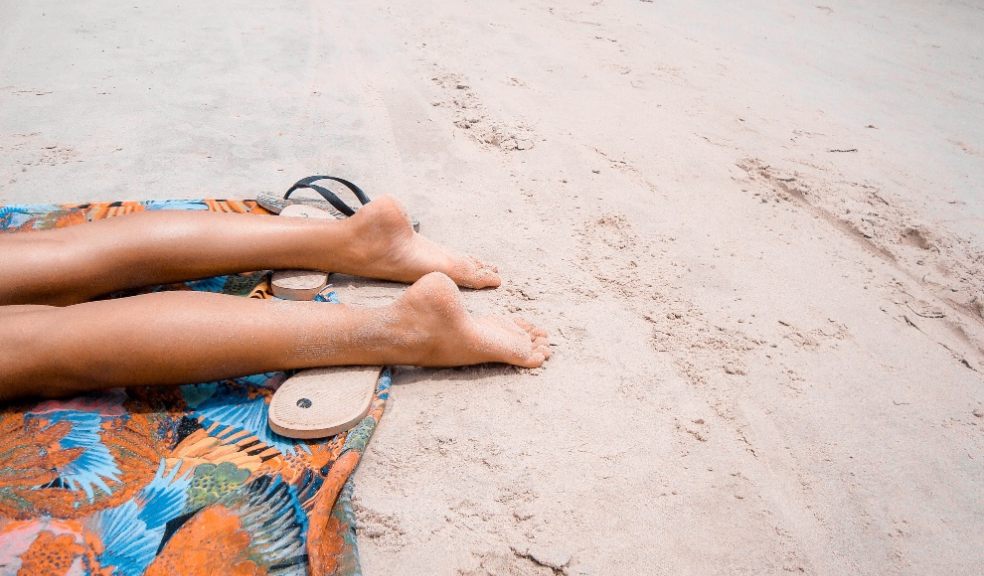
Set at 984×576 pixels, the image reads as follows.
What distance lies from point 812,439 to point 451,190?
5.71 feet

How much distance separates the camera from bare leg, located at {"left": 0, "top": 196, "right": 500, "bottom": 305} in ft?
4.87

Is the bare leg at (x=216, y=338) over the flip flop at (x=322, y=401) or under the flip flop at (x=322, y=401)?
over

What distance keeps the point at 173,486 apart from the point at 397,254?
0.95m

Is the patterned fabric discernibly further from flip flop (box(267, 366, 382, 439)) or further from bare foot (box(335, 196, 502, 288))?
bare foot (box(335, 196, 502, 288))

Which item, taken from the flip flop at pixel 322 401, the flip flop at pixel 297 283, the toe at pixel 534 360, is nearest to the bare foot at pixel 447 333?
the toe at pixel 534 360

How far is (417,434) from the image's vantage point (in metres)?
1.55

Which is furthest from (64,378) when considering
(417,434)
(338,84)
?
(338,84)

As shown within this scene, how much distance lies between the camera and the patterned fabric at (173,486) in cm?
116

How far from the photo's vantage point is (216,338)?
1.38 meters

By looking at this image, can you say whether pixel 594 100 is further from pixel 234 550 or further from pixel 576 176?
pixel 234 550

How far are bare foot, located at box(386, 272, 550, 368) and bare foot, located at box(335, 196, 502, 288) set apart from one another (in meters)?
0.29

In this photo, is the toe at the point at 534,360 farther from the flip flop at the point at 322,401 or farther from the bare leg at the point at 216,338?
the flip flop at the point at 322,401

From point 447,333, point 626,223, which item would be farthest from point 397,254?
point 626,223

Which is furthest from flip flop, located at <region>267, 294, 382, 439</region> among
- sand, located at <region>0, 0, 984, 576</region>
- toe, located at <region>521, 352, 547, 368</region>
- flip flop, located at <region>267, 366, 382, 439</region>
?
toe, located at <region>521, 352, 547, 368</region>
